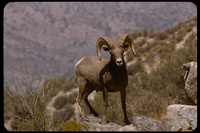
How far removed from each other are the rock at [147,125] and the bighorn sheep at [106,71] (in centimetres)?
170

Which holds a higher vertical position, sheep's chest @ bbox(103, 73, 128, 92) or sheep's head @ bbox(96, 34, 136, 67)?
sheep's head @ bbox(96, 34, 136, 67)

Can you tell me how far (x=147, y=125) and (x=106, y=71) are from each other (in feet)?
8.68

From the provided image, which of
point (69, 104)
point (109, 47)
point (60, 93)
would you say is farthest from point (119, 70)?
point (60, 93)

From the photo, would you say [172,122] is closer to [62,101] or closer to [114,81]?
[114,81]

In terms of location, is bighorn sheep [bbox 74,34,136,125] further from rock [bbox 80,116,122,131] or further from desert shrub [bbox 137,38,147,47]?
desert shrub [bbox 137,38,147,47]

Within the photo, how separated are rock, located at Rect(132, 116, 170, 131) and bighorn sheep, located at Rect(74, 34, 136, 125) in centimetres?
170

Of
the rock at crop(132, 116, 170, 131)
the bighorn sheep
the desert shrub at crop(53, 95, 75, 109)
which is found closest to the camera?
the rock at crop(132, 116, 170, 131)

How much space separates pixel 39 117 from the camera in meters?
10.5

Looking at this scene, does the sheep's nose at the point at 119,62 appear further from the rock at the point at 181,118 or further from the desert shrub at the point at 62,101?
the desert shrub at the point at 62,101

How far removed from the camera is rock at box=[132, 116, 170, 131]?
897 centimetres

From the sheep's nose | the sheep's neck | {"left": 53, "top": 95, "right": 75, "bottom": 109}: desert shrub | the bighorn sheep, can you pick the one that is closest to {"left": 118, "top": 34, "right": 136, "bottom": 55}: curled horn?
the bighorn sheep

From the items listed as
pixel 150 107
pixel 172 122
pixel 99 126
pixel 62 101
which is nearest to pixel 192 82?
pixel 172 122

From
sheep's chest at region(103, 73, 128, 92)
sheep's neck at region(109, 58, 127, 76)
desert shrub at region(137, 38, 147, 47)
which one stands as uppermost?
desert shrub at region(137, 38, 147, 47)

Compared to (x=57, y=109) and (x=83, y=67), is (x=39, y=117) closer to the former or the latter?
(x=83, y=67)
